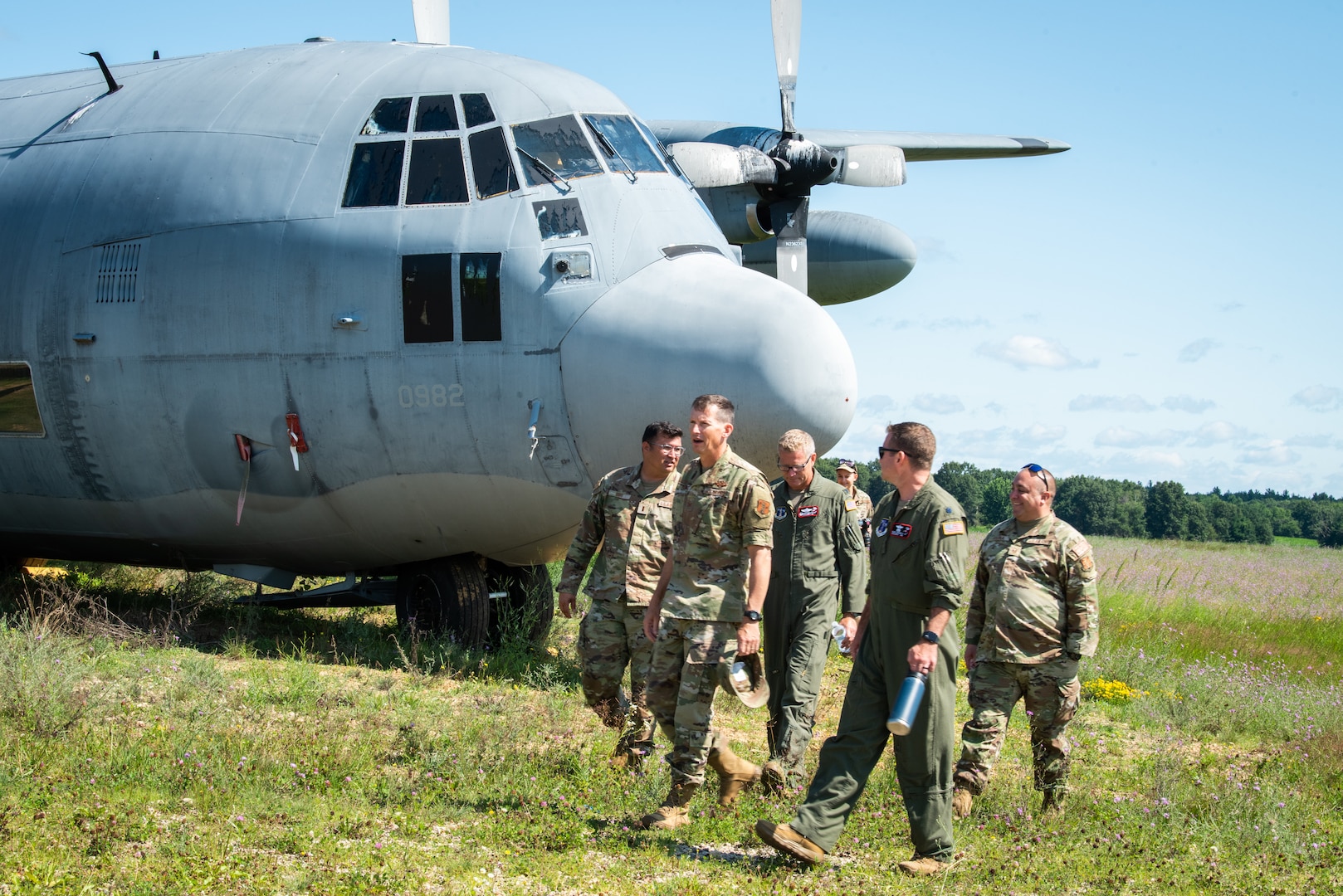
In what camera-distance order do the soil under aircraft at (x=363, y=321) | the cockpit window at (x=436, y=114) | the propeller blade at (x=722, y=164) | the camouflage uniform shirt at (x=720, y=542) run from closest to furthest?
the camouflage uniform shirt at (x=720, y=542), the soil under aircraft at (x=363, y=321), the cockpit window at (x=436, y=114), the propeller blade at (x=722, y=164)

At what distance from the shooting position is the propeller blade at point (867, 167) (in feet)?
49.3

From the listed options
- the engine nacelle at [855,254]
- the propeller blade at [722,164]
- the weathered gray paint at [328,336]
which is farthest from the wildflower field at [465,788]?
the engine nacelle at [855,254]

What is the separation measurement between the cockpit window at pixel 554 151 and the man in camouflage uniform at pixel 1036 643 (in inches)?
150

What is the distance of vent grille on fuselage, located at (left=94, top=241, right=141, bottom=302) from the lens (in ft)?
29.1

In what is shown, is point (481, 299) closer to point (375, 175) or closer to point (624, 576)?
point (375, 175)

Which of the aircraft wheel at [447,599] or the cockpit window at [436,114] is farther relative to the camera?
the aircraft wheel at [447,599]

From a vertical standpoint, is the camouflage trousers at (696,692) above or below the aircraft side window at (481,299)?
below

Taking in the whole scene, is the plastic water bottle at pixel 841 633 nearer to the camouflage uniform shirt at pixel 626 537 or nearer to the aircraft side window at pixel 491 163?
the camouflage uniform shirt at pixel 626 537

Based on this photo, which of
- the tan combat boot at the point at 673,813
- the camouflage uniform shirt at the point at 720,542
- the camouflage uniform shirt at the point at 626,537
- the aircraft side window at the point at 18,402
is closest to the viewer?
the tan combat boot at the point at 673,813

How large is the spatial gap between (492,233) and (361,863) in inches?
180

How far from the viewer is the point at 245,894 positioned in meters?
4.64

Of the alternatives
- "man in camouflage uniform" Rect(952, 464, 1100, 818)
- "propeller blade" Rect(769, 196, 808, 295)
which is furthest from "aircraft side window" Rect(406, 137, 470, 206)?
"propeller blade" Rect(769, 196, 808, 295)

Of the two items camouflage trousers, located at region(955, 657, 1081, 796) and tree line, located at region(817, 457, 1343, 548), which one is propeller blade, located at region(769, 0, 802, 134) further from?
tree line, located at region(817, 457, 1343, 548)

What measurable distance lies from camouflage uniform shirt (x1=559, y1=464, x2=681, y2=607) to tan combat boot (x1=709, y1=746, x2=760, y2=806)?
1041 mm
